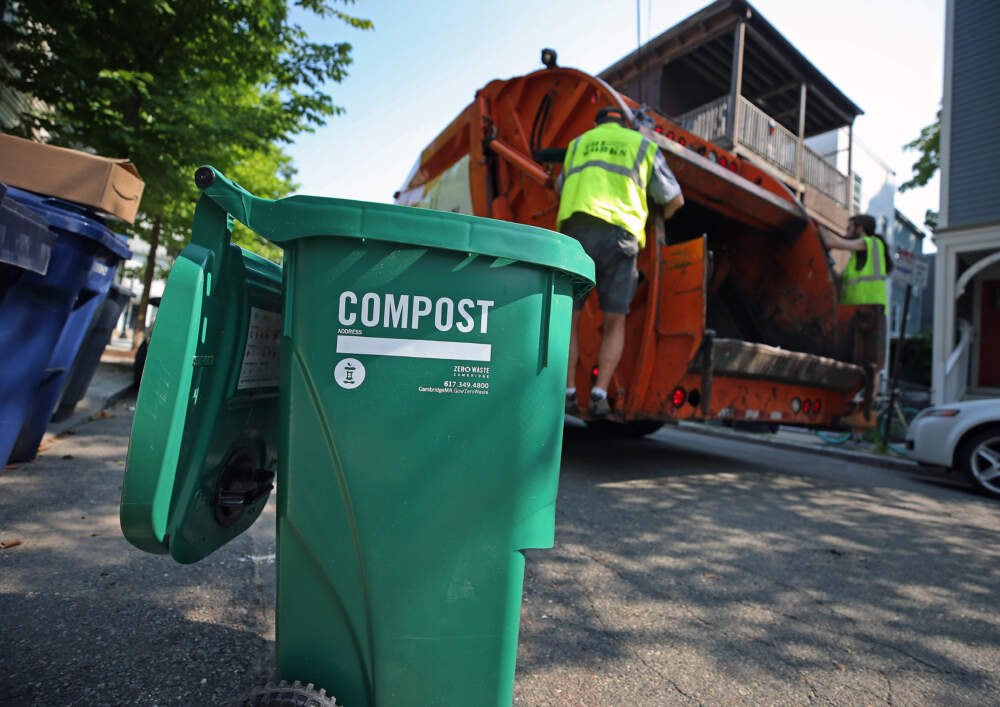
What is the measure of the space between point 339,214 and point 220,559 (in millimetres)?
1859

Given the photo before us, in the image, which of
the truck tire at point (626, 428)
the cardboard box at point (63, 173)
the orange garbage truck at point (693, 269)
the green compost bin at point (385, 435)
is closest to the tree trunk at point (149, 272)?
the orange garbage truck at point (693, 269)

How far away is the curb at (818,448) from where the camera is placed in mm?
6883

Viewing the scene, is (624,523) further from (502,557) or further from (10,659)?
(10,659)

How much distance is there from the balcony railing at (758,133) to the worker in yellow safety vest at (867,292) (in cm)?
757

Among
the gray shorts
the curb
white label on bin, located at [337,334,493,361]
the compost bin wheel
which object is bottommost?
the curb

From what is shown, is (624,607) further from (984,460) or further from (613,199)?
(984,460)

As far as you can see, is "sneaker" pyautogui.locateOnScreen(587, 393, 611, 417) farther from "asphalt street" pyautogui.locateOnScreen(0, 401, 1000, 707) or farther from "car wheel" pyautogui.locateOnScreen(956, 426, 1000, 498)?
"car wheel" pyautogui.locateOnScreen(956, 426, 1000, 498)

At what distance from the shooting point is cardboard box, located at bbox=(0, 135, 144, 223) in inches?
104

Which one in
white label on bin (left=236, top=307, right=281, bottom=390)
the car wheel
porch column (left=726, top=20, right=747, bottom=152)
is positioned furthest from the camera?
porch column (left=726, top=20, right=747, bottom=152)

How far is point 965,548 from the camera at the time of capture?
10.5 ft

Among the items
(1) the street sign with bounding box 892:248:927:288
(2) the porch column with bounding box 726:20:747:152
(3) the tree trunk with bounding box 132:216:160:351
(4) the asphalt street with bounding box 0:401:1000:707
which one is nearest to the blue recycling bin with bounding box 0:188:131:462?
(4) the asphalt street with bounding box 0:401:1000:707

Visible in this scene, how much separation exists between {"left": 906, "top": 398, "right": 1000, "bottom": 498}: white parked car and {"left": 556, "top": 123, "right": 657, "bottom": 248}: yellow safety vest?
403 centimetres

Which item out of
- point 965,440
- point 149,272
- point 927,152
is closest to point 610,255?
point 965,440

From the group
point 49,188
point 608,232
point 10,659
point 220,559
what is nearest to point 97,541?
point 220,559
